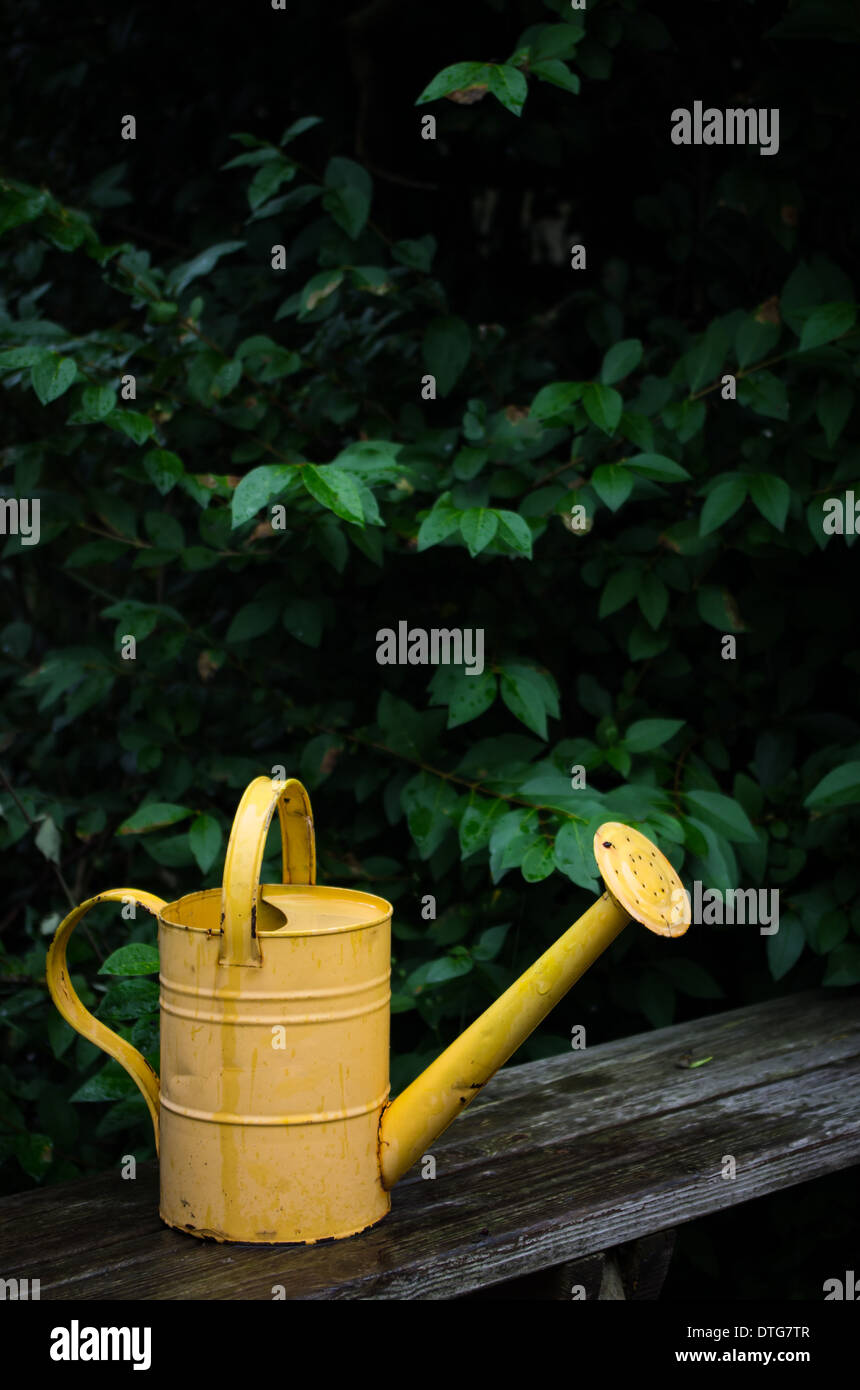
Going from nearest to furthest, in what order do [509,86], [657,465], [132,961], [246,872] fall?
[246,872] < [132,961] < [509,86] < [657,465]

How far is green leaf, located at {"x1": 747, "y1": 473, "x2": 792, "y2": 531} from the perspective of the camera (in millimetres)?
1922

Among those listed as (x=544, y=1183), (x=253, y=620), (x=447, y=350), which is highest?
(x=447, y=350)

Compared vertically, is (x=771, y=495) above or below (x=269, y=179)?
below

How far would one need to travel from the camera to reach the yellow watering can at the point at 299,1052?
1281mm

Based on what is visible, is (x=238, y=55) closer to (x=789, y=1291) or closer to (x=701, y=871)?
(x=701, y=871)

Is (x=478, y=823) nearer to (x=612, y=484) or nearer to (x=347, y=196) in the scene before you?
(x=612, y=484)

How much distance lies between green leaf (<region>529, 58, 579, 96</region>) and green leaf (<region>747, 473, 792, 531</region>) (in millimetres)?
622

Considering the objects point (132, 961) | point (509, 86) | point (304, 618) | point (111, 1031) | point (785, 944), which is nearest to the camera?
point (111, 1031)

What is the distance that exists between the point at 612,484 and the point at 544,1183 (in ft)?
3.18

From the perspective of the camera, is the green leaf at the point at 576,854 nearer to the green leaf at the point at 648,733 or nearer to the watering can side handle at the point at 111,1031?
the green leaf at the point at 648,733

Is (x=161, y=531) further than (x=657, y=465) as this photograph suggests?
Yes

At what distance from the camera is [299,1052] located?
4.24 feet

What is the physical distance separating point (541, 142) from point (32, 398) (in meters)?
1.13

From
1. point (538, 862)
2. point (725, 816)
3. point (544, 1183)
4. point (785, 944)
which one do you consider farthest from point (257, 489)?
point (785, 944)
